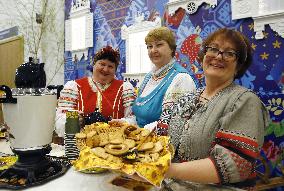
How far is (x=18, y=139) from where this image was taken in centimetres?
103

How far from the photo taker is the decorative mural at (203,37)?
222cm

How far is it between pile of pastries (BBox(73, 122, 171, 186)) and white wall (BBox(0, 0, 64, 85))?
4.27 metres

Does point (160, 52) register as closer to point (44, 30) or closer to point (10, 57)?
point (44, 30)

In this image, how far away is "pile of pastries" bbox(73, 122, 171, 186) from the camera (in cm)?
71

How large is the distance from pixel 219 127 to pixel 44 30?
493 cm

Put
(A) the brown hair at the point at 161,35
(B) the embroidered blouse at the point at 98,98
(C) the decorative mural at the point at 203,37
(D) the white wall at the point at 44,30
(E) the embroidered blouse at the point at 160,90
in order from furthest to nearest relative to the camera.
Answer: (D) the white wall at the point at 44,30 → (C) the decorative mural at the point at 203,37 → (B) the embroidered blouse at the point at 98,98 → (A) the brown hair at the point at 161,35 → (E) the embroidered blouse at the point at 160,90

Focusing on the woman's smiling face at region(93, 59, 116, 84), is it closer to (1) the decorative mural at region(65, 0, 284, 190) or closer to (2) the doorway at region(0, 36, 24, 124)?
(1) the decorative mural at region(65, 0, 284, 190)

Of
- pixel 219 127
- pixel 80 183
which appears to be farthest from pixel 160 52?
pixel 80 183

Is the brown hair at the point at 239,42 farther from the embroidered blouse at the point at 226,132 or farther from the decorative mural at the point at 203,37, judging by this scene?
the decorative mural at the point at 203,37

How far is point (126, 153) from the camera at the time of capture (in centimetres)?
76

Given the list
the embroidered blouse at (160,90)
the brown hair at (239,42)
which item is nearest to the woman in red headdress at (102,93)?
the embroidered blouse at (160,90)

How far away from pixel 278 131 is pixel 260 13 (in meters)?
0.99

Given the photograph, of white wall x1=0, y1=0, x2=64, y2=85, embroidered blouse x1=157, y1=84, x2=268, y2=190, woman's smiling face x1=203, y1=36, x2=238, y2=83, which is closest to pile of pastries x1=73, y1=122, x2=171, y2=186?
embroidered blouse x1=157, y1=84, x2=268, y2=190

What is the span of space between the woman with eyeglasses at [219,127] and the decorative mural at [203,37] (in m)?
1.24
